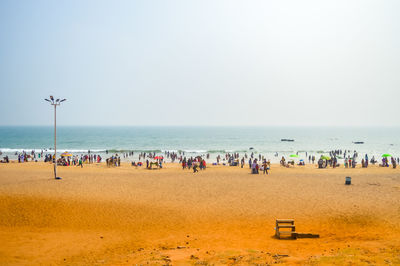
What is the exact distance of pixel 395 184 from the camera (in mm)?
23734

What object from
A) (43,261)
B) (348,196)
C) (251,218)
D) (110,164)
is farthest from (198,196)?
(110,164)

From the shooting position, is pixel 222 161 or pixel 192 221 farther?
pixel 222 161

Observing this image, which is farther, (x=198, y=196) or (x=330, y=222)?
(x=198, y=196)

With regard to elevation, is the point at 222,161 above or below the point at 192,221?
below

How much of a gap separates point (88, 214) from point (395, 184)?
23.0 meters

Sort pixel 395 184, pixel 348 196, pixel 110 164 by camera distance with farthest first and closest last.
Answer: pixel 110 164 < pixel 395 184 < pixel 348 196

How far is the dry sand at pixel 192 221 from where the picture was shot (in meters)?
9.77

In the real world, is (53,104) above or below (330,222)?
above

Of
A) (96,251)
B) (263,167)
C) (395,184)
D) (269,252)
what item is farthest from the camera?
(263,167)

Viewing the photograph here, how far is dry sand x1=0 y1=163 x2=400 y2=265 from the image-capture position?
9.77 m

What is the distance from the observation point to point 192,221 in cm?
1516

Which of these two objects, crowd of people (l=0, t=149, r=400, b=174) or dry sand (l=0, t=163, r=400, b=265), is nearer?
dry sand (l=0, t=163, r=400, b=265)

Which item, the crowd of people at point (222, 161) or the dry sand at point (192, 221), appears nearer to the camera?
the dry sand at point (192, 221)

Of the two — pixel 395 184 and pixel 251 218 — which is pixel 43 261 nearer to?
pixel 251 218
